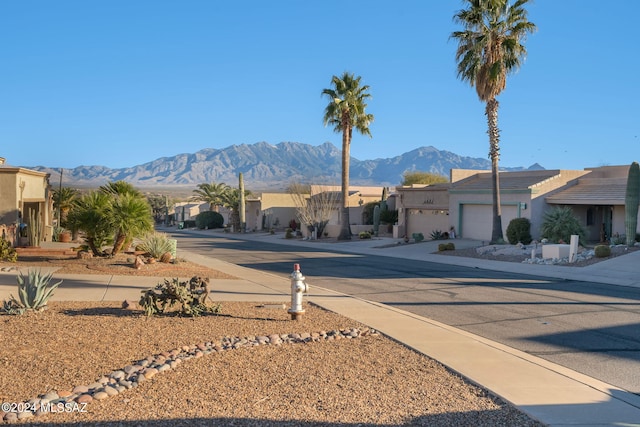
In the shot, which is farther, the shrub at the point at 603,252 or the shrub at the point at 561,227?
the shrub at the point at 561,227

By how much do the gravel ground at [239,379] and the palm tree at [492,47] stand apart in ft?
85.5

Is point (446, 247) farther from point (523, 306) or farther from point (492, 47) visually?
point (523, 306)

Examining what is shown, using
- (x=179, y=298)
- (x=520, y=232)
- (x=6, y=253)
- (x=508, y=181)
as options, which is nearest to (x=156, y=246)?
(x=6, y=253)

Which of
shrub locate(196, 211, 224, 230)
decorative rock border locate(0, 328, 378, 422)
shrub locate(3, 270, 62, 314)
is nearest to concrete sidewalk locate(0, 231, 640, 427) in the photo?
decorative rock border locate(0, 328, 378, 422)

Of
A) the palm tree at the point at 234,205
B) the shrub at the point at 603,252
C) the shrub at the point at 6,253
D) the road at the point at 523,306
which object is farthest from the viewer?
the palm tree at the point at 234,205

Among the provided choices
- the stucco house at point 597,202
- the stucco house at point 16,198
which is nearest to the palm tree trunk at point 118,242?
the stucco house at point 16,198

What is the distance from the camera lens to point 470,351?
9992mm

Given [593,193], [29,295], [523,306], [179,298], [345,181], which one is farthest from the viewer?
[345,181]

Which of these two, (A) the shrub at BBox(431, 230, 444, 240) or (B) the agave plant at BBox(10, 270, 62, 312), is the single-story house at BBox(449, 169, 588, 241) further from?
(B) the agave plant at BBox(10, 270, 62, 312)

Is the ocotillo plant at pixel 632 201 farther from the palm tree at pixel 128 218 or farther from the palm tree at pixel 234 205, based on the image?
the palm tree at pixel 234 205

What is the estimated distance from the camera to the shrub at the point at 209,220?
7862 cm

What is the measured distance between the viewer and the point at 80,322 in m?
11.2

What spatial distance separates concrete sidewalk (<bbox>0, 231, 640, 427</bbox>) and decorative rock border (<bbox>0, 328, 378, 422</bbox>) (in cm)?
143

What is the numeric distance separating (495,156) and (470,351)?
27.3 meters
